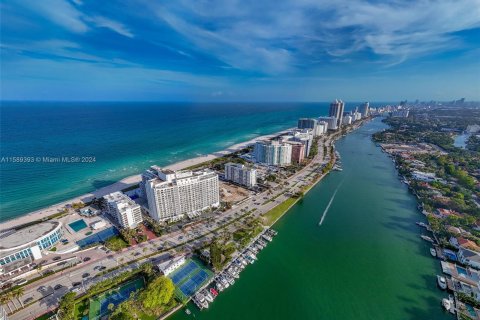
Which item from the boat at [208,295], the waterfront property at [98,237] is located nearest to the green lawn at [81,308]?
the waterfront property at [98,237]

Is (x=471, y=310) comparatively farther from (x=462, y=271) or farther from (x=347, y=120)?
(x=347, y=120)

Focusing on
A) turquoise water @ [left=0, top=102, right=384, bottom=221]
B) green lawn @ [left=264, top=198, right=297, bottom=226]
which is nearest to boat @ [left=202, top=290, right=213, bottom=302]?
green lawn @ [left=264, top=198, right=297, bottom=226]

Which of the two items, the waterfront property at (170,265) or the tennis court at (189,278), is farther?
the waterfront property at (170,265)

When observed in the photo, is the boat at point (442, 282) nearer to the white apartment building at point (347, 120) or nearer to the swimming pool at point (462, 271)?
the swimming pool at point (462, 271)

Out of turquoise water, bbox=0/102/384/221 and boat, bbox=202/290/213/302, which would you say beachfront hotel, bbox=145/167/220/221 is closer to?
boat, bbox=202/290/213/302

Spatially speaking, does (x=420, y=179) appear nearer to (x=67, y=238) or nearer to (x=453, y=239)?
(x=453, y=239)
